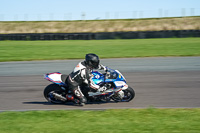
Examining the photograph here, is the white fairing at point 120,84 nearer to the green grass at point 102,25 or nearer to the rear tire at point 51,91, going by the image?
the rear tire at point 51,91

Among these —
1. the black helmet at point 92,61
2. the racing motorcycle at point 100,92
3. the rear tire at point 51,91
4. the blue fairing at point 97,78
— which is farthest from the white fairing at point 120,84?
the rear tire at point 51,91

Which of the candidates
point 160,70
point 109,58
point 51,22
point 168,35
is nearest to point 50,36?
point 168,35

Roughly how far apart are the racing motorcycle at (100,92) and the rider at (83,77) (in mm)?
166

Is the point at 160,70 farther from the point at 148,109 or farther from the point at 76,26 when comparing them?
the point at 76,26

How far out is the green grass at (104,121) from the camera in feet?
19.9

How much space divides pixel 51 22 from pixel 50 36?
23758 mm

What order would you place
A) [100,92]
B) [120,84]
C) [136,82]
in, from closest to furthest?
[120,84], [100,92], [136,82]

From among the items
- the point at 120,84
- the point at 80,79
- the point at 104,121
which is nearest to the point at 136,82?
the point at 120,84

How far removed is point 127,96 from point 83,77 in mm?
1484

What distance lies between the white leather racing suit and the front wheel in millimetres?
758

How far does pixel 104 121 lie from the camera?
21.7ft

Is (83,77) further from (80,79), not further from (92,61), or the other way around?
(92,61)

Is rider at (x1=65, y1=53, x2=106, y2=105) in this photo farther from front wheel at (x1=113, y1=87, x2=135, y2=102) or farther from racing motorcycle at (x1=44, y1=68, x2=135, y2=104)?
front wheel at (x1=113, y1=87, x2=135, y2=102)

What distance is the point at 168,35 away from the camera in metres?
30.7
